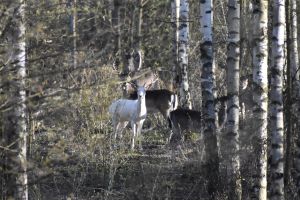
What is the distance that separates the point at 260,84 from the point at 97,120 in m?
5.07

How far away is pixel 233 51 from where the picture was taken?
397 inches

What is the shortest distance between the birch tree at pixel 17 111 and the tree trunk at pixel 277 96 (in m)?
3.65

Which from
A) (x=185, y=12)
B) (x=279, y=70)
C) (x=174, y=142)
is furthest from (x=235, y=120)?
(x=185, y=12)

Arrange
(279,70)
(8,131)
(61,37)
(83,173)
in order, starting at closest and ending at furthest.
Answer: (61,37) < (8,131) < (279,70) < (83,173)

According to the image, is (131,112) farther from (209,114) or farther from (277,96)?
(277,96)

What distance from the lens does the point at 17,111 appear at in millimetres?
6512

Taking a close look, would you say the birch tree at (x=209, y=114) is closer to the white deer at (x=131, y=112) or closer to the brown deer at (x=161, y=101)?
Result: the white deer at (x=131, y=112)

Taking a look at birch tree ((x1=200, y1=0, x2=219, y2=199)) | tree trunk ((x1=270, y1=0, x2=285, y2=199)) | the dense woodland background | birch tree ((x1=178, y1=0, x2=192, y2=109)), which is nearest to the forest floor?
the dense woodland background

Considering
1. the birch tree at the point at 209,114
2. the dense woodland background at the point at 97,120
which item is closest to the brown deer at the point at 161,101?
the dense woodland background at the point at 97,120

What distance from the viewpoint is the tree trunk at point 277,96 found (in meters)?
9.03

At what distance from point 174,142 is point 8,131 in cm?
939

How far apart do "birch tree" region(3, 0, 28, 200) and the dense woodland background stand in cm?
1

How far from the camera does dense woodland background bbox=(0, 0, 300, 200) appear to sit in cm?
601

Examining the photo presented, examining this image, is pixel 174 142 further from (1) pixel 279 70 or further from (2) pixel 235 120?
(1) pixel 279 70
